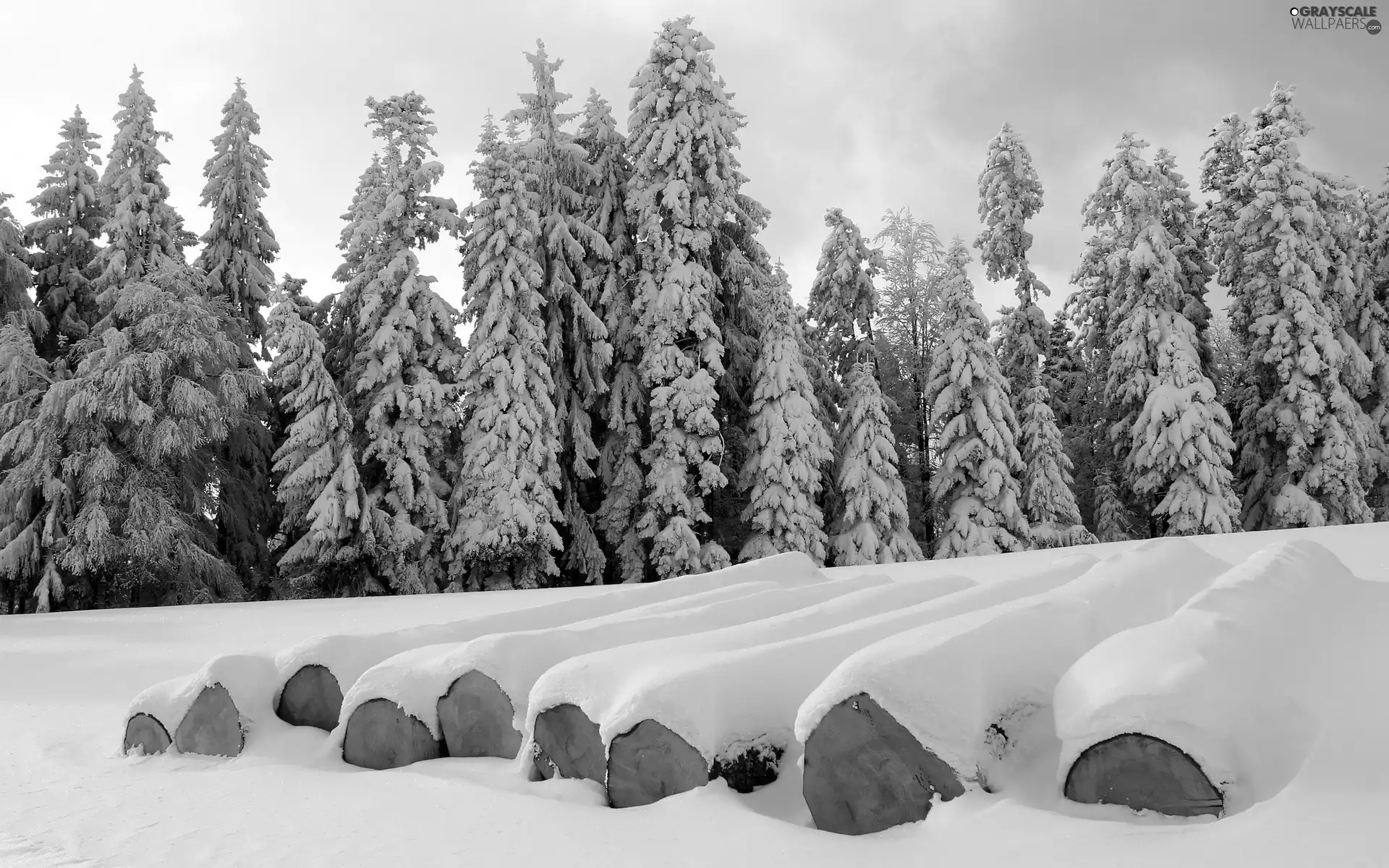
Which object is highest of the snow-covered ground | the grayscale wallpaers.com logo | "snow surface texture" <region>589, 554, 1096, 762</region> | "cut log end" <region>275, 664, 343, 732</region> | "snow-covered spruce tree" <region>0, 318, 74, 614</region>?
the grayscale wallpaers.com logo

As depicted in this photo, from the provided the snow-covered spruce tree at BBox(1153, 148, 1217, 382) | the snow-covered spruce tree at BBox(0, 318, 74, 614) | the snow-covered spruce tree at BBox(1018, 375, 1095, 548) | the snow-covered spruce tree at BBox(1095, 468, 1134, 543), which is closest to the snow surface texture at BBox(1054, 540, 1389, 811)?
the snow-covered spruce tree at BBox(0, 318, 74, 614)

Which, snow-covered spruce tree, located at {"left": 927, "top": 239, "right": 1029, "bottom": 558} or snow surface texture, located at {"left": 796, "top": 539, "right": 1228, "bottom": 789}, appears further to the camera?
snow-covered spruce tree, located at {"left": 927, "top": 239, "right": 1029, "bottom": 558}

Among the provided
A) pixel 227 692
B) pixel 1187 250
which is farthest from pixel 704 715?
pixel 1187 250

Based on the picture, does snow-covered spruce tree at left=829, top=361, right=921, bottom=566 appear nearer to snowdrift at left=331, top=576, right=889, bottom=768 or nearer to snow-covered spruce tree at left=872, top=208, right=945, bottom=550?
snow-covered spruce tree at left=872, top=208, right=945, bottom=550

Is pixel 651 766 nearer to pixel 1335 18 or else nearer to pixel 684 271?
pixel 684 271

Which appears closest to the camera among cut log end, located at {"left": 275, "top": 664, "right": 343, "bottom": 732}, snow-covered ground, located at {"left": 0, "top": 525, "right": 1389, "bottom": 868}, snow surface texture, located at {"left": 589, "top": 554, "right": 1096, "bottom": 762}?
snow-covered ground, located at {"left": 0, "top": 525, "right": 1389, "bottom": 868}

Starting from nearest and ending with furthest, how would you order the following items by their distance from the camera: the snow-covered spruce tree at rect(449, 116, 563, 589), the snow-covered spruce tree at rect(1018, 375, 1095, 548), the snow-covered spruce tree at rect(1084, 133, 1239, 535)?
the snow-covered spruce tree at rect(449, 116, 563, 589) < the snow-covered spruce tree at rect(1084, 133, 1239, 535) < the snow-covered spruce tree at rect(1018, 375, 1095, 548)

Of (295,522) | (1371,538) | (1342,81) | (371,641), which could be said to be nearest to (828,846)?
(371,641)

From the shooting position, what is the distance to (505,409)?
16.6 m

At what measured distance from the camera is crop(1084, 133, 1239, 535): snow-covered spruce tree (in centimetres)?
1845

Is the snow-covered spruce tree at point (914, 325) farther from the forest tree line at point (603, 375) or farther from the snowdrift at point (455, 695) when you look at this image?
the snowdrift at point (455, 695)

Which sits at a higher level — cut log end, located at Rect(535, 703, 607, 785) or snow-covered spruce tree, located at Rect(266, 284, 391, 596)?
snow-covered spruce tree, located at Rect(266, 284, 391, 596)

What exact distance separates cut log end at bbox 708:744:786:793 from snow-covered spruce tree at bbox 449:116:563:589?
13.4 meters

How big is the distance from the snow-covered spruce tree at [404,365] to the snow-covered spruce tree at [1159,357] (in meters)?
14.8
